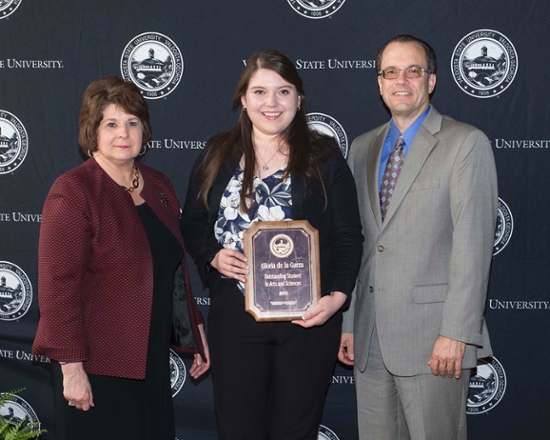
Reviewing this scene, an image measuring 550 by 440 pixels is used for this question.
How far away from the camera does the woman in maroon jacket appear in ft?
7.27

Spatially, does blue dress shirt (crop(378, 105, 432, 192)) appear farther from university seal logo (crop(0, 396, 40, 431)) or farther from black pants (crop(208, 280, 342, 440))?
university seal logo (crop(0, 396, 40, 431))

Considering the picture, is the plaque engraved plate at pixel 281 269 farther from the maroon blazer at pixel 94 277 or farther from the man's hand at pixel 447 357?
the man's hand at pixel 447 357

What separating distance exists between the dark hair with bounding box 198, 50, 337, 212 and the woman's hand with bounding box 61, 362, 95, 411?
2.55 ft

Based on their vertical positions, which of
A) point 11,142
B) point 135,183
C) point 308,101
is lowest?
point 135,183

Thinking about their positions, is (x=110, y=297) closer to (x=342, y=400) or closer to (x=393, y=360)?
(x=393, y=360)

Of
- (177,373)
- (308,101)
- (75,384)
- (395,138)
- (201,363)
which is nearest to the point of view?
(75,384)

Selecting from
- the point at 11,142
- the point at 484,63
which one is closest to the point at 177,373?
the point at 11,142

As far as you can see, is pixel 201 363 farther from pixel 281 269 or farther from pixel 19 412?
pixel 19 412

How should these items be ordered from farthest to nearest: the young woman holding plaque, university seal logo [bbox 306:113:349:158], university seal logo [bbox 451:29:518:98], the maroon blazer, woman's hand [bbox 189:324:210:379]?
university seal logo [bbox 306:113:349:158]
university seal logo [bbox 451:29:518:98]
woman's hand [bbox 189:324:210:379]
the young woman holding plaque
the maroon blazer

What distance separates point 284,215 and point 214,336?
Result: 536 millimetres

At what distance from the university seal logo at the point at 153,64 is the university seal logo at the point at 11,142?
0.73m

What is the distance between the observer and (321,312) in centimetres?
227

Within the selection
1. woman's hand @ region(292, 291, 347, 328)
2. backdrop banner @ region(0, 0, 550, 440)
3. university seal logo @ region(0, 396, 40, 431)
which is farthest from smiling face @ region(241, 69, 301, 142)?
university seal logo @ region(0, 396, 40, 431)

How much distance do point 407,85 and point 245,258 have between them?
961 millimetres
